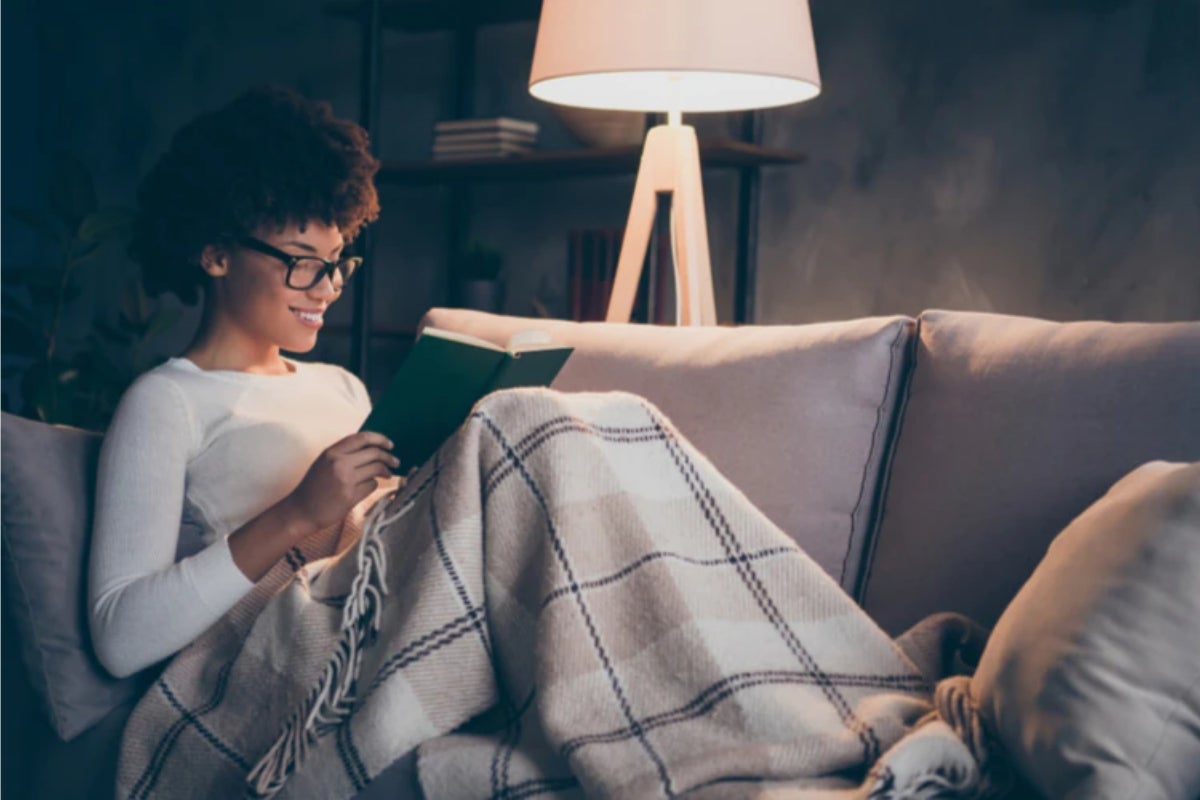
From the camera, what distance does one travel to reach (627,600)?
1217 millimetres

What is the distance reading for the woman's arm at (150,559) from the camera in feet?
4.54

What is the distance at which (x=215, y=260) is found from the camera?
1.67m

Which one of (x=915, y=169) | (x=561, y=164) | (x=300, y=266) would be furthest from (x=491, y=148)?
(x=300, y=266)

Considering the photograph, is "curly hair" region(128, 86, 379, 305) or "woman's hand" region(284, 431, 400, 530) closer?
"woman's hand" region(284, 431, 400, 530)

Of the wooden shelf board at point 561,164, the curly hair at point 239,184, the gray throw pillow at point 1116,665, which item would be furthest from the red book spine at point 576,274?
the gray throw pillow at point 1116,665

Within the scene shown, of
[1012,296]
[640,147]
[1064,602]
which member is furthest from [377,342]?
[1064,602]

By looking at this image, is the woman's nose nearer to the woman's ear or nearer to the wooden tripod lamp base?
the woman's ear

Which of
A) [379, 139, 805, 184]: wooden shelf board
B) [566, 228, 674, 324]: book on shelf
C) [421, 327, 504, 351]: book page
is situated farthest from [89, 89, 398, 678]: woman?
[566, 228, 674, 324]: book on shelf

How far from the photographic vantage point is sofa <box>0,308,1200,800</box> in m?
1.35

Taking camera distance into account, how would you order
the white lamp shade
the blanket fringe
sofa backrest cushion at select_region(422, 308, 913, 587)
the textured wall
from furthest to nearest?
the textured wall, the white lamp shade, sofa backrest cushion at select_region(422, 308, 913, 587), the blanket fringe

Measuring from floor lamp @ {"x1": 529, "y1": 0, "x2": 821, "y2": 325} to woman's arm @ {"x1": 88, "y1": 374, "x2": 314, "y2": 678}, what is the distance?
853mm

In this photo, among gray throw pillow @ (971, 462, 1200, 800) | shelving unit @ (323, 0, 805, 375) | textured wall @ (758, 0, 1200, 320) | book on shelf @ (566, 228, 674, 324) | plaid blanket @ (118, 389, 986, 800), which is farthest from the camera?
book on shelf @ (566, 228, 674, 324)

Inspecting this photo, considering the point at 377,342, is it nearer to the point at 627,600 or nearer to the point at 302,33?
the point at 302,33

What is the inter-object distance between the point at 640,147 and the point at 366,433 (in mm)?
1494
